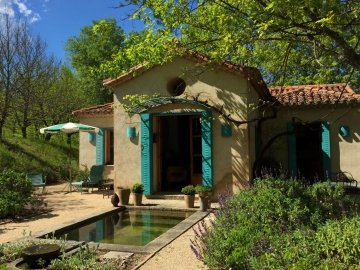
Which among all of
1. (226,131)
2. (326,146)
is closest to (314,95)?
(326,146)

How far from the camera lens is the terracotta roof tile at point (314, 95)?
11.2 meters

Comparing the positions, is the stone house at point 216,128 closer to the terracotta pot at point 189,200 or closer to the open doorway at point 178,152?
the open doorway at point 178,152

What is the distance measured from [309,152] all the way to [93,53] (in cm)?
1929

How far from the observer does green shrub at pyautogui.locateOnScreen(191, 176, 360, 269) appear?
12.1 feet

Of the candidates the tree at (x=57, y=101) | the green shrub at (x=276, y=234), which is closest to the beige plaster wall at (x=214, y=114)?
the green shrub at (x=276, y=234)

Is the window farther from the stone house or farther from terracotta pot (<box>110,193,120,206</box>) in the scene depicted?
terracotta pot (<box>110,193,120,206</box>)

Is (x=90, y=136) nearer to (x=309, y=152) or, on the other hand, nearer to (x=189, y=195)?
(x=189, y=195)

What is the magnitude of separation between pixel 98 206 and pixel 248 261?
675 centimetres

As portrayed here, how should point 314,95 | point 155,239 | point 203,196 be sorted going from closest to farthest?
point 155,239 → point 203,196 → point 314,95

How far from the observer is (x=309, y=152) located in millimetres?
12781

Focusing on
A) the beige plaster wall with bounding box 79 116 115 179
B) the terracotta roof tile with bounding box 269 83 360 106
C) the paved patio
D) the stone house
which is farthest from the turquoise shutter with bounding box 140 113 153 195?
the terracotta roof tile with bounding box 269 83 360 106

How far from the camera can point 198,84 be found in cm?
1022

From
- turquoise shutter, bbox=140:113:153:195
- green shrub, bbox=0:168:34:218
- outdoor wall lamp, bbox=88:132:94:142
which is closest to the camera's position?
green shrub, bbox=0:168:34:218

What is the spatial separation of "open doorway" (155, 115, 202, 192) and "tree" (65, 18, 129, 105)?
1230 centimetres
